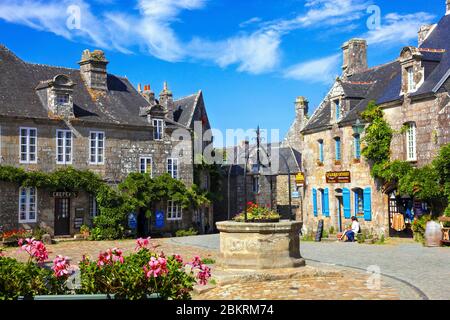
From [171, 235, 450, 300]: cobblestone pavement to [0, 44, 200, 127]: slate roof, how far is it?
32.2 feet

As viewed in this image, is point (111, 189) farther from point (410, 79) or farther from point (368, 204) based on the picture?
point (410, 79)

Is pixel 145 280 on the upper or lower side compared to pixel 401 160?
lower

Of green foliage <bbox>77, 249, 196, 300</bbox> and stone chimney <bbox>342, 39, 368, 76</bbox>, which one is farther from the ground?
stone chimney <bbox>342, 39, 368, 76</bbox>

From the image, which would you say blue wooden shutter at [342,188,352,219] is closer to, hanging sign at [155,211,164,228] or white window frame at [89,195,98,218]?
hanging sign at [155,211,164,228]

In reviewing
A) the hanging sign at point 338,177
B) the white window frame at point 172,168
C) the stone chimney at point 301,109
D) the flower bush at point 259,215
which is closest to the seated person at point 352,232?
the hanging sign at point 338,177

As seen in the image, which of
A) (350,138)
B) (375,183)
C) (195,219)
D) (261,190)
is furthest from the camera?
(261,190)

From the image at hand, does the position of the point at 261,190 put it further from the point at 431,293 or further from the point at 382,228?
the point at 431,293

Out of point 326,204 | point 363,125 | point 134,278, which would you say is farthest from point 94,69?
point 134,278

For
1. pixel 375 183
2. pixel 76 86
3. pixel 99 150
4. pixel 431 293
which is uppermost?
pixel 76 86

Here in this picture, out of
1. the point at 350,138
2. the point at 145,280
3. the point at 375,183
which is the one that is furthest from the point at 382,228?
the point at 145,280

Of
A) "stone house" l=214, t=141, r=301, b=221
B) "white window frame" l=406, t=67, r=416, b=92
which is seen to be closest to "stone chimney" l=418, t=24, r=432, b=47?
"white window frame" l=406, t=67, r=416, b=92

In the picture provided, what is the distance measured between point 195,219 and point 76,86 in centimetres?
959

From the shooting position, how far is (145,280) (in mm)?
7184

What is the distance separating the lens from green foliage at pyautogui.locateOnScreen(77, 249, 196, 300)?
7105 millimetres
